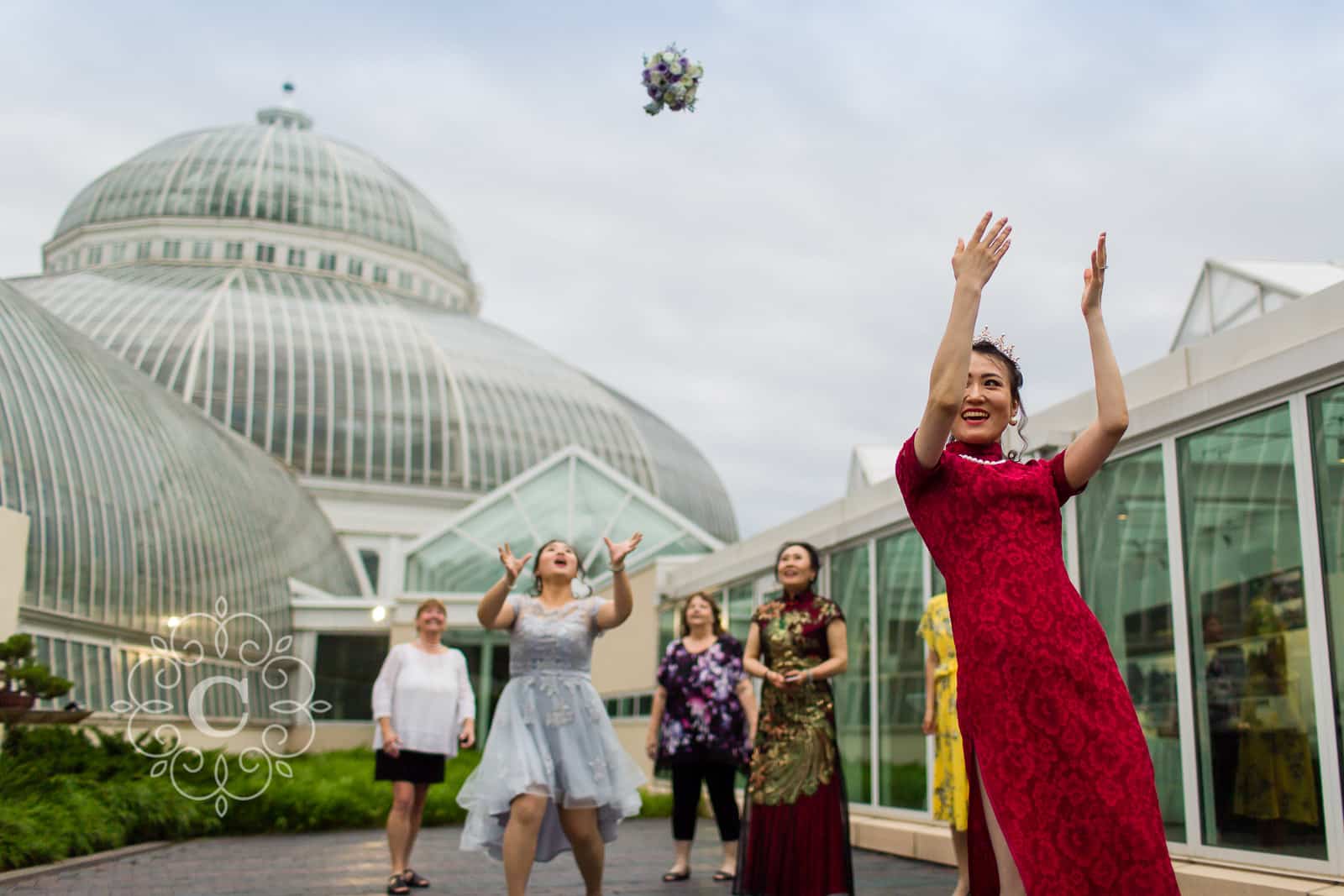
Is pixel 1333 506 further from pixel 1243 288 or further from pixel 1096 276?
pixel 1243 288

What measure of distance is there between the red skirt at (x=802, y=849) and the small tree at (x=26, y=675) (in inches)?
240

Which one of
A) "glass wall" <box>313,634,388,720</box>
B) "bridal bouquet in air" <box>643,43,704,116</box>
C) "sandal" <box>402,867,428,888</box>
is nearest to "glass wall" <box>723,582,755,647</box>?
"sandal" <box>402,867,428,888</box>

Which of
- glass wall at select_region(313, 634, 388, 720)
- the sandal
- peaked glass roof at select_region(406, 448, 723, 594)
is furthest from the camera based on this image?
peaked glass roof at select_region(406, 448, 723, 594)

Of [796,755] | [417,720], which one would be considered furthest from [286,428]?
[796,755]

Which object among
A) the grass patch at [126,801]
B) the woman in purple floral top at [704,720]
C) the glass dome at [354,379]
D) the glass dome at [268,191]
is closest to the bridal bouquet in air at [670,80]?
the woman in purple floral top at [704,720]

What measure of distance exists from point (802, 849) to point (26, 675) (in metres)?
6.71

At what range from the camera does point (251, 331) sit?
42.4 metres

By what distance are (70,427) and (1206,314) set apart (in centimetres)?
1872

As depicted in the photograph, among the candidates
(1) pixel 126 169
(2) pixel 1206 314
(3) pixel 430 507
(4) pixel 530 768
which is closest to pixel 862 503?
(4) pixel 530 768

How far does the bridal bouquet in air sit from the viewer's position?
5.24 meters

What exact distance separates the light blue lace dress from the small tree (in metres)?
5.20

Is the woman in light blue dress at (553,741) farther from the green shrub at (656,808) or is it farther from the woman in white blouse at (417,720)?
the green shrub at (656,808)

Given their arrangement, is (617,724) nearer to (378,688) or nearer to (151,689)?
(151,689)

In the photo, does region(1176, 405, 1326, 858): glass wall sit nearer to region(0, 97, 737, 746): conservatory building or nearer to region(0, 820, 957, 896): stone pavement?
region(0, 820, 957, 896): stone pavement
